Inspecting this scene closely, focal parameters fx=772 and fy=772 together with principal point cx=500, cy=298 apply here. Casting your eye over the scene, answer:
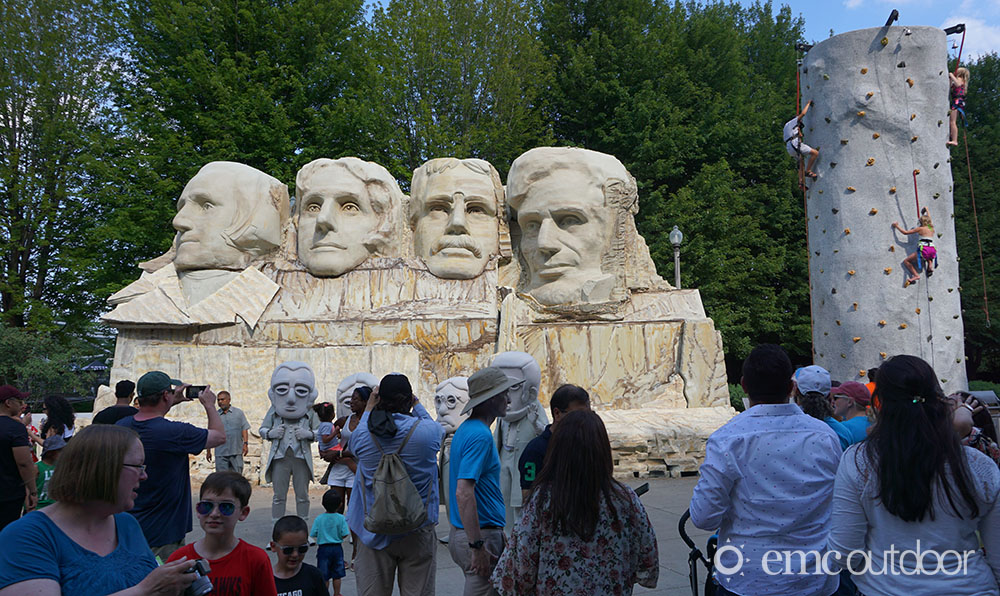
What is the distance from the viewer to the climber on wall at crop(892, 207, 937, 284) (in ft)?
27.9

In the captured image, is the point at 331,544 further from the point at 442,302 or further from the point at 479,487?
the point at 442,302

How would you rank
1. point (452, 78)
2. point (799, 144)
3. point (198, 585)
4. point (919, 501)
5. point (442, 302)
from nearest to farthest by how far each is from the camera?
point (198, 585)
point (919, 501)
point (799, 144)
point (442, 302)
point (452, 78)

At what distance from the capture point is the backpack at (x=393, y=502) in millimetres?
3488

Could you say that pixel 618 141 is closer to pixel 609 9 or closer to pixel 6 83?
pixel 609 9

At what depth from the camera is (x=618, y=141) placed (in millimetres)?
20938

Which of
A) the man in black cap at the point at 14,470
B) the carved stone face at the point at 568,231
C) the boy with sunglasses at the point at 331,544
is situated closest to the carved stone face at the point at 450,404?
the boy with sunglasses at the point at 331,544

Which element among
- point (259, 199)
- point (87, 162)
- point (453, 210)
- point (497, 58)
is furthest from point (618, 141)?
point (87, 162)

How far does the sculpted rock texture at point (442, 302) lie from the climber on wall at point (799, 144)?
10.0 ft

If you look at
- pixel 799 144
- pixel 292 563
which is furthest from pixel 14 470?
pixel 799 144

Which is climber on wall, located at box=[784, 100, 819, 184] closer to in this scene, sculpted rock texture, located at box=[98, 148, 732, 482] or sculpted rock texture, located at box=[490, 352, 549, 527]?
sculpted rock texture, located at box=[98, 148, 732, 482]

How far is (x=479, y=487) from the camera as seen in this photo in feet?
11.2

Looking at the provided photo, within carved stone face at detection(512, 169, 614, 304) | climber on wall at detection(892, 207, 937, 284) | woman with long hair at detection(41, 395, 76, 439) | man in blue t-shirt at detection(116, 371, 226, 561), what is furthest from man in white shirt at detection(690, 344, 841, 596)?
carved stone face at detection(512, 169, 614, 304)

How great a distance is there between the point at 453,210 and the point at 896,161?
6.29 metres

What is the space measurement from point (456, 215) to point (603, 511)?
990 centimetres
